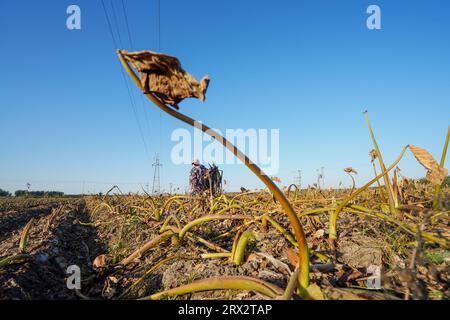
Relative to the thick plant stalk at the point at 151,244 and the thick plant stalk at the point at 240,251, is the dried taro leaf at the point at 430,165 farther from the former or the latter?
the thick plant stalk at the point at 151,244

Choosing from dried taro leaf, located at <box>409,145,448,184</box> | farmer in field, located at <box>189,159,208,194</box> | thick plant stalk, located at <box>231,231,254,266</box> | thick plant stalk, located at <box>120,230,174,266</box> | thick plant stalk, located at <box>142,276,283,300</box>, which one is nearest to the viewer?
thick plant stalk, located at <box>142,276,283,300</box>

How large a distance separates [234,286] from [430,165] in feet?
3.03

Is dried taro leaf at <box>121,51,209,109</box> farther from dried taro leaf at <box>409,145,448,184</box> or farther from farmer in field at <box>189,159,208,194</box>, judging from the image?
farmer in field at <box>189,159,208,194</box>

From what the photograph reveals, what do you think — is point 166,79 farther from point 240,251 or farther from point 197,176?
point 197,176

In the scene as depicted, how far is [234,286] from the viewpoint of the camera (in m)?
1.01

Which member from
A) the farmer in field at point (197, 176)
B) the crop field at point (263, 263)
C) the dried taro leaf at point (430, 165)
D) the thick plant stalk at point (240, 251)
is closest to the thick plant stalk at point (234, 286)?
the crop field at point (263, 263)

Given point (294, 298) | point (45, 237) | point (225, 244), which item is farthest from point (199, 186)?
point (294, 298)

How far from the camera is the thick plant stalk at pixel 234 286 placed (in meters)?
0.93

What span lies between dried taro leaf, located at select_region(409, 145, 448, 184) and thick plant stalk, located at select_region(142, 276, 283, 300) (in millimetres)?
811

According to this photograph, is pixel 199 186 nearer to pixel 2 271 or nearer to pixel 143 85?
pixel 2 271

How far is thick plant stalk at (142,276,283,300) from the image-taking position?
934 millimetres

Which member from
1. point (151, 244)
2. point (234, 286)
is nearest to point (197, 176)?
point (151, 244)

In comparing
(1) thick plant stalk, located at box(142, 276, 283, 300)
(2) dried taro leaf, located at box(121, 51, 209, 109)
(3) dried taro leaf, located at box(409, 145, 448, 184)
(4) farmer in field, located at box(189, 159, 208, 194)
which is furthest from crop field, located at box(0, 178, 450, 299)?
(4) farmer in field, located at box(189, 159, 208, 194)
